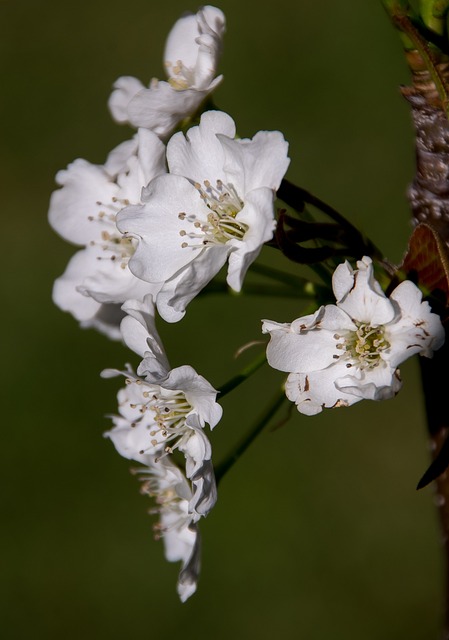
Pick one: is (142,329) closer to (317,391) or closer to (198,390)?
(198,390)

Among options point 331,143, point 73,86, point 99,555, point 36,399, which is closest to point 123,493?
point 99,555

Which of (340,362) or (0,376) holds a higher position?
(340,362)

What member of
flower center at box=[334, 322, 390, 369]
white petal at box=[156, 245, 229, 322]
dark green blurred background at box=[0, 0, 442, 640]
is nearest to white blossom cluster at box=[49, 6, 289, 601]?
white petal at box=[156, 245, 229, 322]

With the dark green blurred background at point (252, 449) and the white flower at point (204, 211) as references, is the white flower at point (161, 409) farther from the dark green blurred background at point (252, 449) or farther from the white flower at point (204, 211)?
the dark green blurred background at point (252, 449)

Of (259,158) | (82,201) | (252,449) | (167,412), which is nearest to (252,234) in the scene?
(259,158)

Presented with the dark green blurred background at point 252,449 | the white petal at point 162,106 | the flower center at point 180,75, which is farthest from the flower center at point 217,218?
the dark green blurred background at point 252,449

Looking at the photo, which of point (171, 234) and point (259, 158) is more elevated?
point (259, 158)

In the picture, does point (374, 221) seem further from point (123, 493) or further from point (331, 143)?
point (123, 493)
